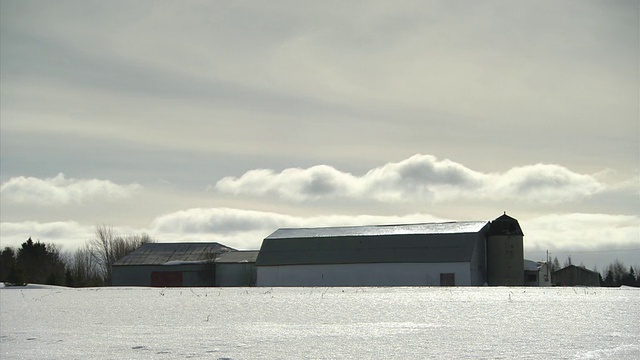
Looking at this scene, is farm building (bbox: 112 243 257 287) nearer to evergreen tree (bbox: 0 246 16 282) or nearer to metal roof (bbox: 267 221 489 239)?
metal roof (bbox: 267 221 489 239)

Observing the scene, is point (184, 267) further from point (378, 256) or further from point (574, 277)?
point (574, 277)

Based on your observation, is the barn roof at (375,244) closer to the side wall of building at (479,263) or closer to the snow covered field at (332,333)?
the side wall of building at (479,263)

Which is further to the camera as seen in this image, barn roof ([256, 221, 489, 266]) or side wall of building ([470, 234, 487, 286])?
barn roof ([256, 221, 489, 266])

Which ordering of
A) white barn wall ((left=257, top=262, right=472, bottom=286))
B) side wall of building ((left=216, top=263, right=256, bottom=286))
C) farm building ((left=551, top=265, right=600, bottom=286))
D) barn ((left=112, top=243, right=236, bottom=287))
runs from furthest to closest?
farm building ((left=551, top=265, right=600, bottom=286)) < barn ((left=112, top=243, right=236, bottom=287)) < side wall of building ((left=216, top=263, right=256, bottom=286)) < white barn wall ((left=257, top=262, right=472, bottom=286))

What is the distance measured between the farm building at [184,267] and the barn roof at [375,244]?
19.1 ft

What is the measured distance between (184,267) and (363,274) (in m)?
22.2

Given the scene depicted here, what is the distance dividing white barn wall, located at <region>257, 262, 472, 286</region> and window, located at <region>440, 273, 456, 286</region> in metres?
0.27

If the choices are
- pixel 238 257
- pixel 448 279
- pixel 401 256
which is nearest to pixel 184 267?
pixel 238 257

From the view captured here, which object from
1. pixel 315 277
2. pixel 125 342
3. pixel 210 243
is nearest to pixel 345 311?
pixel 125 342

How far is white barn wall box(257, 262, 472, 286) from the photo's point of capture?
66312mm

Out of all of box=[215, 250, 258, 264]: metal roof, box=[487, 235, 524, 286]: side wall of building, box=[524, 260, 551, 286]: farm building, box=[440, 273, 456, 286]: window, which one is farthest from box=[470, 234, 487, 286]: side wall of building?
box=[215, 250, 258, 264]: metal roof

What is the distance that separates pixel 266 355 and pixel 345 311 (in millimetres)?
9051

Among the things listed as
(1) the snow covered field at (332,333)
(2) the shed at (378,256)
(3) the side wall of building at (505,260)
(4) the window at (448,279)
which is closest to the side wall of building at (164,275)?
(2) the shed at (378,256)

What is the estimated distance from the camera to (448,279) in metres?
66.0
